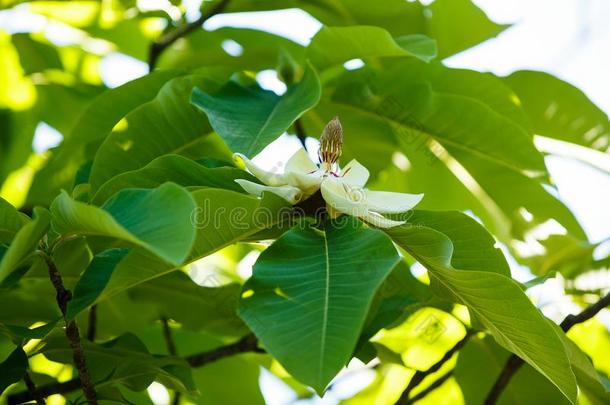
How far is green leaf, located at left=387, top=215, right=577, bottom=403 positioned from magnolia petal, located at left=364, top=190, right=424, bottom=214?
0.08m

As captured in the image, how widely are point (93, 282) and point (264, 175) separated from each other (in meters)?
0.26

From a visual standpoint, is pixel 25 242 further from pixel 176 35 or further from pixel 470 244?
pixel 176 35

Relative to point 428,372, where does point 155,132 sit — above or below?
above

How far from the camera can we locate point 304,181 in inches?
45.0

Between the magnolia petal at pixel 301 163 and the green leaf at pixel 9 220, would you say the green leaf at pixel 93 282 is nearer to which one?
the green leaf at pixel 9 220

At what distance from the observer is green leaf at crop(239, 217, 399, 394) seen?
2.88 feet

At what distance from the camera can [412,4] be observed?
197 cm

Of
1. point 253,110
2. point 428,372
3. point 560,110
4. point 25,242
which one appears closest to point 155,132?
point 253,110

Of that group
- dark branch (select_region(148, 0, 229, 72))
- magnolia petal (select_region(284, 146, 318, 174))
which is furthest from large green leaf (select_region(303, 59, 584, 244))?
magnolia petal (select_region(284, 146, 318, 174))

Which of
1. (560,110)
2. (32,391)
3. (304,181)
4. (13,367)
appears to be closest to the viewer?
(304,181)

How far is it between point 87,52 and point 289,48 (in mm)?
579

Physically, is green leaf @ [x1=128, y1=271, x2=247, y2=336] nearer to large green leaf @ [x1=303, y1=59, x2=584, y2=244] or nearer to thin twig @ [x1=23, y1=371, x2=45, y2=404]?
thin twig @ [x1=23, y1=371, x2=45, y2=404]

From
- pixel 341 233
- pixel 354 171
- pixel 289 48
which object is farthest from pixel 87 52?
pixel 341 233

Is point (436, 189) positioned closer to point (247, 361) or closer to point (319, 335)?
point (247, 361)
